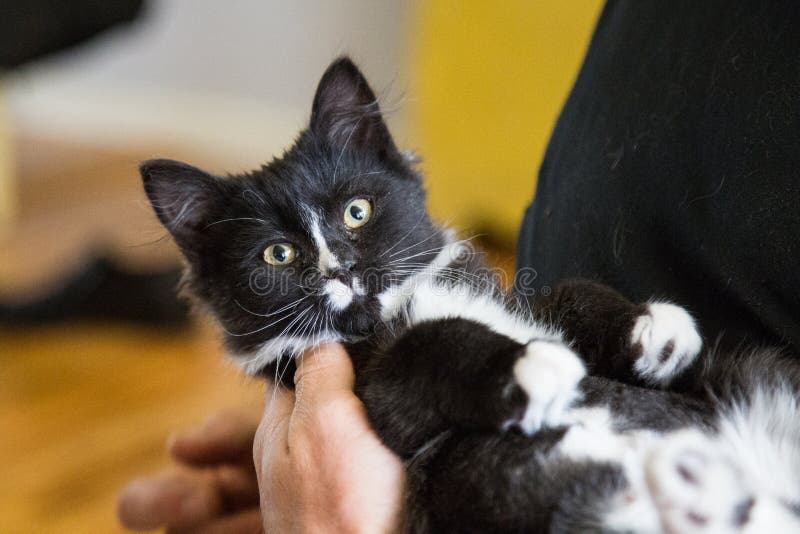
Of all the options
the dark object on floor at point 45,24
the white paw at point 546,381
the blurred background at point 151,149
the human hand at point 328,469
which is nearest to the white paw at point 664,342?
the white paw at point 546,381

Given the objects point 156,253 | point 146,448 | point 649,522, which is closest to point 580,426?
point 649,522

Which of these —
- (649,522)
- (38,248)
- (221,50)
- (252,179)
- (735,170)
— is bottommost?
(38,248)

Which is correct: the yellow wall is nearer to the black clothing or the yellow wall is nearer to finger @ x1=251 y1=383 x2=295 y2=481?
the black clothing

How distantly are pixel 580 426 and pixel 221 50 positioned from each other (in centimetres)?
597

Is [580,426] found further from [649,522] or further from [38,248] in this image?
[38,248]

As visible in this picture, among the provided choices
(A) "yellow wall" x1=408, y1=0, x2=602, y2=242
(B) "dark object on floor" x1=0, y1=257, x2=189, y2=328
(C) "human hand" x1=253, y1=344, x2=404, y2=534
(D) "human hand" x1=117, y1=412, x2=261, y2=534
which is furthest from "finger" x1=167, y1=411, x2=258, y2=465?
(B) "dark object on floor" x1=0, y1=257, x2=189, y2=328

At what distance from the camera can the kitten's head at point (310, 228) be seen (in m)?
1.71

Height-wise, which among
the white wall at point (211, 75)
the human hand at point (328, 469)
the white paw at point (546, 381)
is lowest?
the white wall at point (211, 75)

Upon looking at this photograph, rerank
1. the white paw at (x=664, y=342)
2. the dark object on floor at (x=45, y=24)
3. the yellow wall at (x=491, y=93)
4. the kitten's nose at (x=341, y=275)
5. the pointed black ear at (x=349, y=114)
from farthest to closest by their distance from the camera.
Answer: the dark object on floor at (x=45, y=24) < the yellow wall at (x=491, y=93) < the pointed black ear at (x=349, y=114) < the kitten's nose at (x=341, y=275) < the white paw at (x=664, y=342)

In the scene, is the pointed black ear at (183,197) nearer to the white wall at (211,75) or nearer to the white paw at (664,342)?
the white paw at (664,342)

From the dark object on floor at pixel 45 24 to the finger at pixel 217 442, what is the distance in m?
3.30

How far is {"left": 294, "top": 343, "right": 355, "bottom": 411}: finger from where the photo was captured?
147 centimetres

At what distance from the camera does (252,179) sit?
187 centimetres

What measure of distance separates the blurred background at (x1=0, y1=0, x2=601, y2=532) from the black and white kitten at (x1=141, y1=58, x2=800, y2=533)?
195mm
